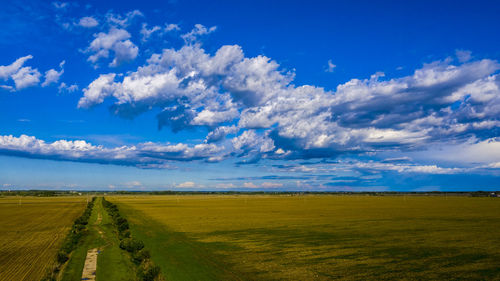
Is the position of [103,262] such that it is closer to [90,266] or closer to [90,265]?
[90,265]

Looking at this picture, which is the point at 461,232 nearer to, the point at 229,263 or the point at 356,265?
the point at 356,265

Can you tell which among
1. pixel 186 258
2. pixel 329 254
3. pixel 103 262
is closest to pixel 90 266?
pixel 103 262

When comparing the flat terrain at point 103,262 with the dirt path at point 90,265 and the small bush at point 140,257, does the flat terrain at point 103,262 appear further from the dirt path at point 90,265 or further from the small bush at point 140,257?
the small bush at point 140,257

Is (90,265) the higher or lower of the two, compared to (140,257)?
lower

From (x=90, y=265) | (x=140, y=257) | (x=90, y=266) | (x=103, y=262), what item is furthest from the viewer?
(x=140, y=257)

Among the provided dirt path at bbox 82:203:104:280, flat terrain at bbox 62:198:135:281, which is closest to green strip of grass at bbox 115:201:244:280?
flat terrain at bbox 62:198:135:281

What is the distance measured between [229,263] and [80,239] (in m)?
18.0

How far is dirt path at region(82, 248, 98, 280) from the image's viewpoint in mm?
19275

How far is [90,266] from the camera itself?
71.1ft

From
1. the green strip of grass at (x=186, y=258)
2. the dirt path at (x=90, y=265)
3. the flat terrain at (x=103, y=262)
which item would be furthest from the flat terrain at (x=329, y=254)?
the dirt path at (x=90, y=265)

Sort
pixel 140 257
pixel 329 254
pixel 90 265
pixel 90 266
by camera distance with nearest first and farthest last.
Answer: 1. pixel 90 266
2. pixel 90 265
3. pixel 140 257
4. pixel 329 254

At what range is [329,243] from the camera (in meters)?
29.3

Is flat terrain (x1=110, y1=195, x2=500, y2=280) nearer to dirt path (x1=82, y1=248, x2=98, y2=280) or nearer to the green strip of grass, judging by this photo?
the green strip of grass

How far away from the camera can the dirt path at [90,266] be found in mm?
19275
